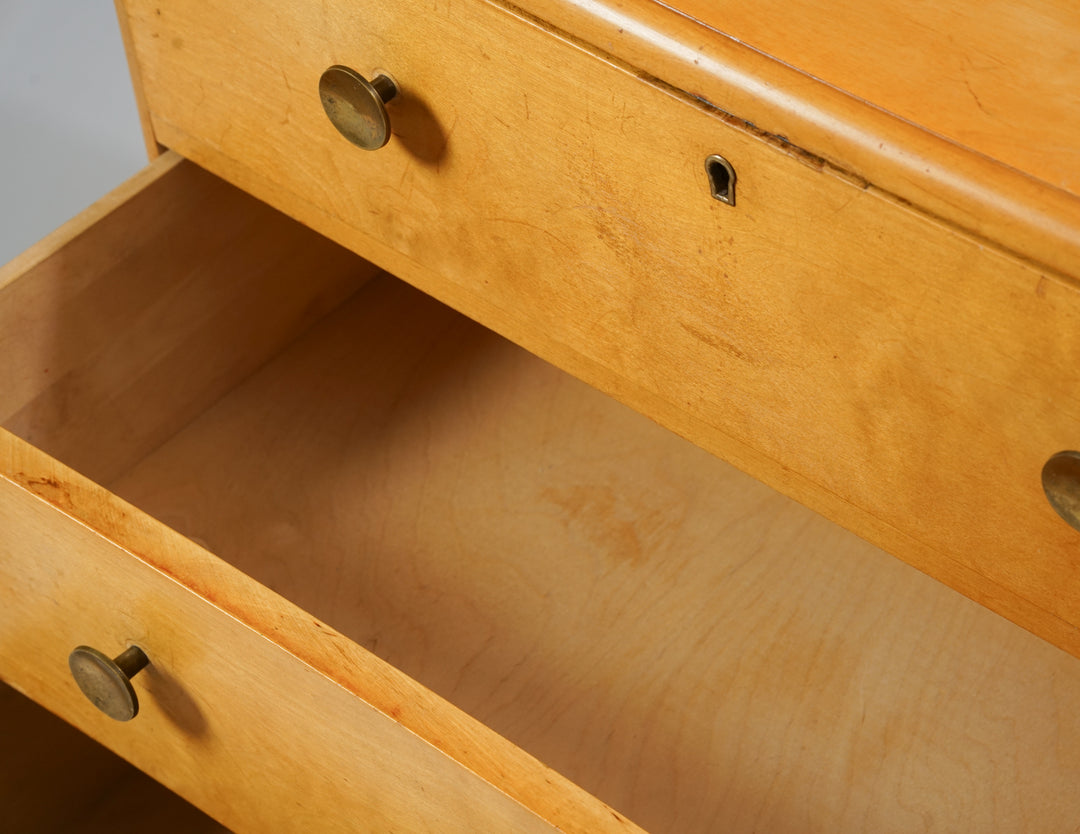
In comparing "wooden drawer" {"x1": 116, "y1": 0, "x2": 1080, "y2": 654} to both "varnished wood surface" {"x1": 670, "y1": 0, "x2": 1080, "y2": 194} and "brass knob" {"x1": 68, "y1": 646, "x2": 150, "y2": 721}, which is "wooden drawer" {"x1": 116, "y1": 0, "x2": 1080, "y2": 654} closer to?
"varnished wood surface" {"x1": 670, "y1": 0, "x2": 1080, "y2": 194}

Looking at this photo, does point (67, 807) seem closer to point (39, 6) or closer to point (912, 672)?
point (912, 672)

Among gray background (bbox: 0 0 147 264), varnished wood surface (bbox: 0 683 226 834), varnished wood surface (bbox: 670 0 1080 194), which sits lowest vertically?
varnished wood surface (bbox: 0 683 226 834)

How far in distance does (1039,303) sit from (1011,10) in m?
0.11

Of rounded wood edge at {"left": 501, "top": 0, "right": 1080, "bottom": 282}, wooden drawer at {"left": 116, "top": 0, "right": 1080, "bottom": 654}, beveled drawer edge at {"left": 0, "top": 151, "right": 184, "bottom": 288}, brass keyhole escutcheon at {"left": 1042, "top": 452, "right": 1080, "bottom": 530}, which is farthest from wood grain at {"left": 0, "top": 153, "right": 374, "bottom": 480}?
brass keyhole escutcheon at {"left": 1042, "top": 452, "right": 1080, "bottom": 530}

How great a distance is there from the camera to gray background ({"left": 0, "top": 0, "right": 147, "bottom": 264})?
3.62ft

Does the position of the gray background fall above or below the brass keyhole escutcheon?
below

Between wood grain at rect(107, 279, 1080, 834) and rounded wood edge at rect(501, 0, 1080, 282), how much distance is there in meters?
0.35

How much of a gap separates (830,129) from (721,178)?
5cm

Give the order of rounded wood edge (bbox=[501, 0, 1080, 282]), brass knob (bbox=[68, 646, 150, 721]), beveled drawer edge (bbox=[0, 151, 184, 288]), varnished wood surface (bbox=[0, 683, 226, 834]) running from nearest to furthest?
rounded wood edge (bbox=[501, 0, 1080, 282]) < brass knob (bbox=[68, 646, 150, 721]) < beveled drawer edge (bbox=[0, 151, 184, 288]) < varnished wood surface (bbox=[0, 683, 226, 834])

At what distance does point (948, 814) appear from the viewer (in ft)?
2.14

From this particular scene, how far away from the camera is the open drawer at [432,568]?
54 cm

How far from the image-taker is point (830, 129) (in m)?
0.42

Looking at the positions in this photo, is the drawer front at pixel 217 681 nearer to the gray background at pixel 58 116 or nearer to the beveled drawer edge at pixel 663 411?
the beveled drawer edge at pixel 663 411

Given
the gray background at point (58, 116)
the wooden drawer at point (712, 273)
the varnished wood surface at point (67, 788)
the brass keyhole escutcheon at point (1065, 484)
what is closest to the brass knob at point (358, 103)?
the wooden drawer at point (712, 273)
